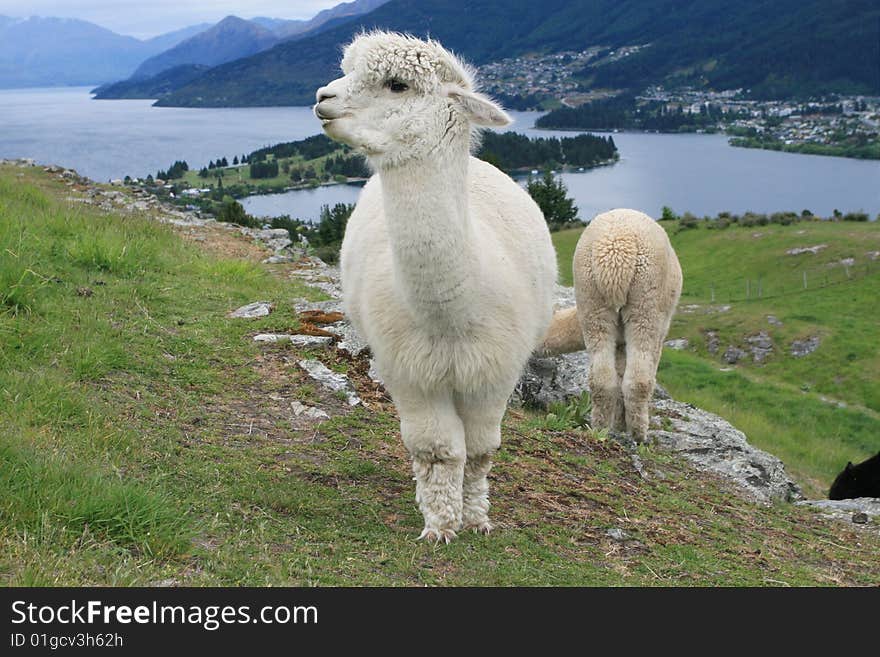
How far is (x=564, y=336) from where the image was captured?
32.4ft

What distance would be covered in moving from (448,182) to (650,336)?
5.51m

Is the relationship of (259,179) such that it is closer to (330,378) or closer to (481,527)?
(330,378)

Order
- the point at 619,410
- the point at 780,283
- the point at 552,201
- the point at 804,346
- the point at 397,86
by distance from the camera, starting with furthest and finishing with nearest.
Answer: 1. the point at 552,201
2. the point at 780,283
3. the point at 804,346
4. the point at 619,410
5. the point at 397,86

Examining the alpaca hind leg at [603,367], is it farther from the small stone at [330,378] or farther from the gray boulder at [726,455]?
the small stone at [330,378]

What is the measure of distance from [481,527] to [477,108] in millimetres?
2638

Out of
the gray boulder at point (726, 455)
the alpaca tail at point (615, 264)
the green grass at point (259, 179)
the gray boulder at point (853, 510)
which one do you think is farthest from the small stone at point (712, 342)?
the green grass at point (259, 179)

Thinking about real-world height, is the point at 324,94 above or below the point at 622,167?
above

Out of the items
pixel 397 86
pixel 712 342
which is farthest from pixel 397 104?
pixel 712 342

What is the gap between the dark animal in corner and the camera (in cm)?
952

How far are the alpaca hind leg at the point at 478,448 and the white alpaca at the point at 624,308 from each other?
4098 millimetres

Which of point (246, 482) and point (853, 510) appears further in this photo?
point (853, 510)
